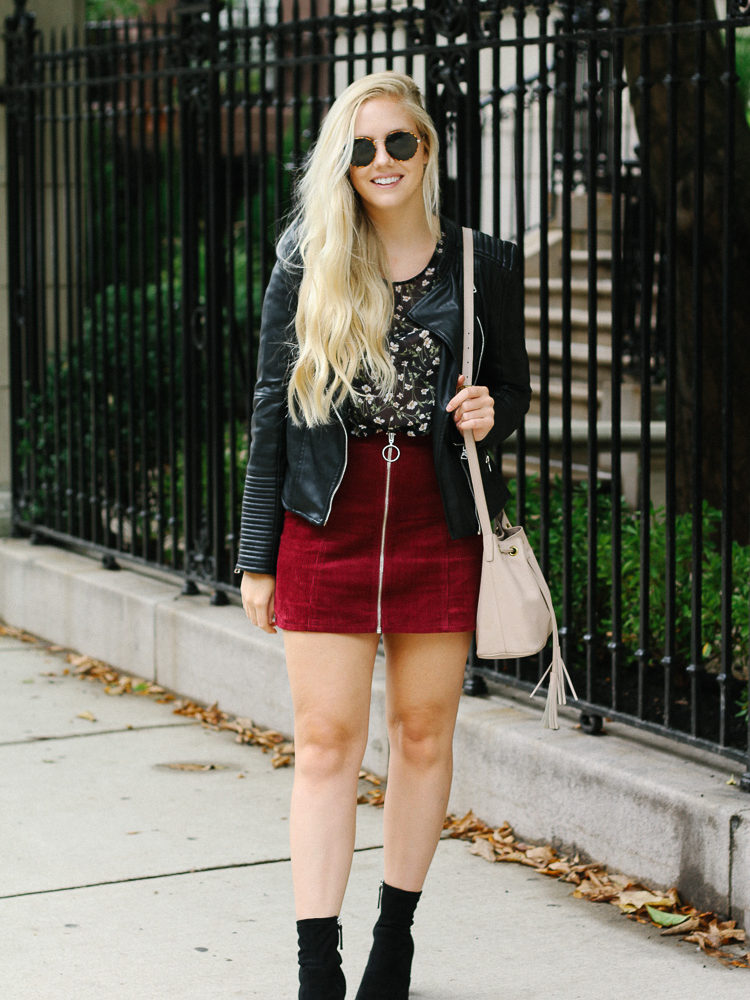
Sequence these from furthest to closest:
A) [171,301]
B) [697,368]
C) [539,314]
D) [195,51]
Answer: [539,314], [171,301], [195,51], [697,368]

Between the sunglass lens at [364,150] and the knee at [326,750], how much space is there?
1.21 meters

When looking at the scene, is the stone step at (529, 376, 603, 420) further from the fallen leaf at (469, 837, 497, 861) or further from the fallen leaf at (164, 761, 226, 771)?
the fallen leaf at (469, 837, 497, 861)

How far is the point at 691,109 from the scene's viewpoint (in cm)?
557

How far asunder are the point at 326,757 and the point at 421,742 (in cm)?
24

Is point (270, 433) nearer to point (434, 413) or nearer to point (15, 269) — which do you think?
point (434, 413)

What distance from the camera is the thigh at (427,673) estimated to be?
3.20m

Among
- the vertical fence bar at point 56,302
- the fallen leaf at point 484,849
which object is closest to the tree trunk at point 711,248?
the fallen leaf at point 484,849

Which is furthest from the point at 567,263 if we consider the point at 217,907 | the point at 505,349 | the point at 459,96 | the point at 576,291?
the point at 576,291

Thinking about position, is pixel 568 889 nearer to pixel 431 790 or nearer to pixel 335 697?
pixel 431 790

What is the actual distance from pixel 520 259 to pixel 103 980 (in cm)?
202

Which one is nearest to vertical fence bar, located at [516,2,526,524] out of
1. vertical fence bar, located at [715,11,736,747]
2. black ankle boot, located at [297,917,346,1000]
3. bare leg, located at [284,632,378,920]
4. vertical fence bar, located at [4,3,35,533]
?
vertical fence bar, located at [715,11,736,747]

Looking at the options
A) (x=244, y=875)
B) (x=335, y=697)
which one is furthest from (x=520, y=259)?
(x=244, y=875)

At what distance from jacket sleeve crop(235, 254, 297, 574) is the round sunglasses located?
0.29 metres

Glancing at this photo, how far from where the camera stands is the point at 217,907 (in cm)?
399
